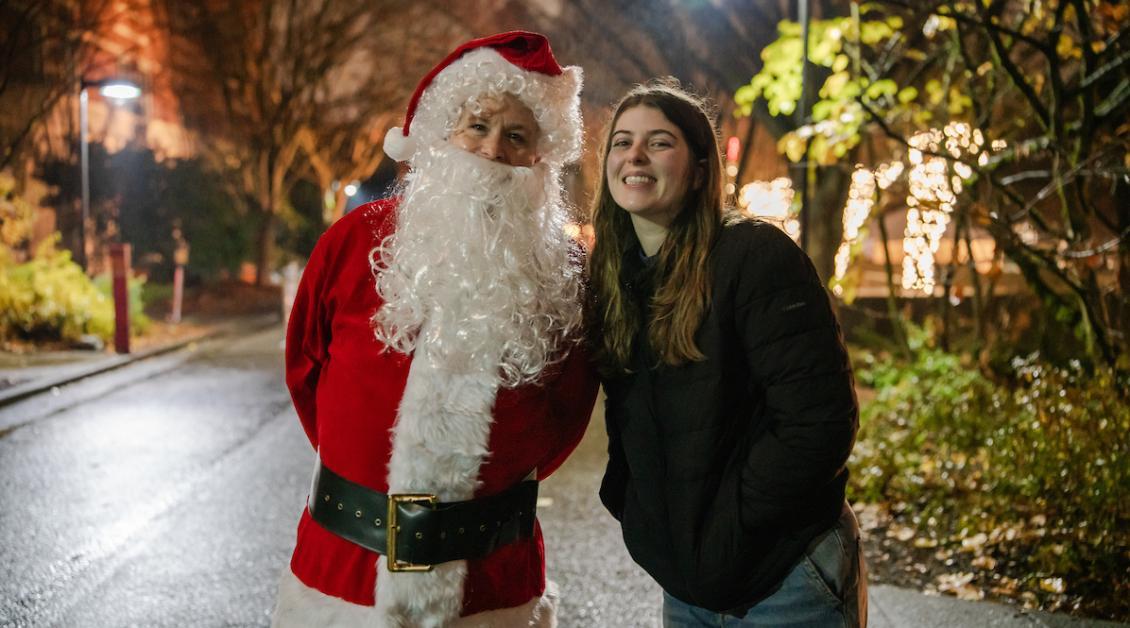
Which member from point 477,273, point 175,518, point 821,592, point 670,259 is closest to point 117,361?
point 175,518

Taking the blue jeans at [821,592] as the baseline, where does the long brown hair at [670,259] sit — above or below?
above

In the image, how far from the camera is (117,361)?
455 inches

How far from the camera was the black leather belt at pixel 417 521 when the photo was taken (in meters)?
1.87

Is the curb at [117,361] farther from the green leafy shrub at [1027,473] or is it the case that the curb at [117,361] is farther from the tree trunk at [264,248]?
the green leafy shrub at [1027,473]

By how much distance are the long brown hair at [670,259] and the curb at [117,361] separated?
28.7ft

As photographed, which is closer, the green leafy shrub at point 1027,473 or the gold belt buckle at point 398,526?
the gold belt buckle at point 398,526

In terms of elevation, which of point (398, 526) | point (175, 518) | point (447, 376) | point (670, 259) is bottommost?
point (175, 518)

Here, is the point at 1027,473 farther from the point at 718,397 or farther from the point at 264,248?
the point at 264,248

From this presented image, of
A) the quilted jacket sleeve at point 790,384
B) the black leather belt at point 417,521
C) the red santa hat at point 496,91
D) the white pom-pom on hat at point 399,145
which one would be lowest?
the black leather belt at point 417,521

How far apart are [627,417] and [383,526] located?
62 cm

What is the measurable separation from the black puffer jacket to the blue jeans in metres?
0.03

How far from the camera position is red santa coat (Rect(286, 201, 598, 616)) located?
1.97m

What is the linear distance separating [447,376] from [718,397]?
61cm

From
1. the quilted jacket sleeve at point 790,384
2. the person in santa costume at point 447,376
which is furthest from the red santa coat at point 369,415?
the quilted jacket sleeve at point 790,384
